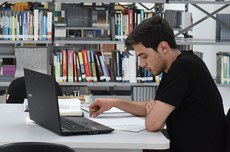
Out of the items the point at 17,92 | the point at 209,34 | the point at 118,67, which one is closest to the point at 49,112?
the point at 17,92

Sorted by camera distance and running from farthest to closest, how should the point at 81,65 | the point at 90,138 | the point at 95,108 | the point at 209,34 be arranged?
the point at 209,34, the point at 81,65, the point at 95,108, the point at 90,138

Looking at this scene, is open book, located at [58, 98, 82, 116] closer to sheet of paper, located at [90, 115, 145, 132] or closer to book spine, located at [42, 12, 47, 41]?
sheet of paper, located at [90, 115, 145, 132]

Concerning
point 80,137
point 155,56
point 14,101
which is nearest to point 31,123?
point 80,137

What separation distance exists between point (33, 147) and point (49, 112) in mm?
608

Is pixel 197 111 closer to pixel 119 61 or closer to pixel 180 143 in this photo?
pixel 180 143

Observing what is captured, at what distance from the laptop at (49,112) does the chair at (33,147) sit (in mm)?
505

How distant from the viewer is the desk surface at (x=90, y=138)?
2057 mm

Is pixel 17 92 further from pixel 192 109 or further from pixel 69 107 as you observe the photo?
pixel 192 109

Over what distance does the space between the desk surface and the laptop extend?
3 cm

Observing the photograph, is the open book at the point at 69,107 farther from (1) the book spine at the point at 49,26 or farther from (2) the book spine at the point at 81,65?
(1) the book spine at the point at 49,26

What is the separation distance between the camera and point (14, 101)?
3383 millimetres

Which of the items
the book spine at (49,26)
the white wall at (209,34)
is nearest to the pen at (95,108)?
the book spine at (49,26)

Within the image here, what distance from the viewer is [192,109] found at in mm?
2299

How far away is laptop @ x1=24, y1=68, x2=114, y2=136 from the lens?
2.15 m
